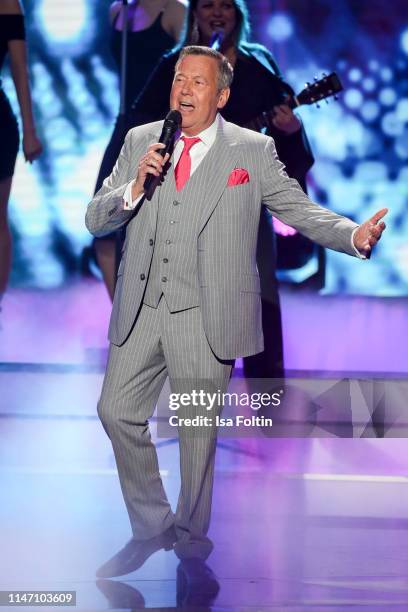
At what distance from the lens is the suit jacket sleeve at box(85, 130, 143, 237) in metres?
2.68

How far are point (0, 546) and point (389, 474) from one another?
1880 mm

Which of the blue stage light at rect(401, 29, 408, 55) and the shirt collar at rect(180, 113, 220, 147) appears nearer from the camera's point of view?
the shirt collar at rect(180, 113, 220, 147)

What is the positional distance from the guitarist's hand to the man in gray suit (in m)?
1.84

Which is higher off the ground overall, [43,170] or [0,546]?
[43,170]

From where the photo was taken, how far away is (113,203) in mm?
2670

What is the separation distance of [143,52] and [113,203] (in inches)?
96.3

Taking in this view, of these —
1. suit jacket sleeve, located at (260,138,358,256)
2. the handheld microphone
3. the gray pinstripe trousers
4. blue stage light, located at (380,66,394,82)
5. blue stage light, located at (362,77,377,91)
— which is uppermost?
blue stage light, located at (380,66,394,82)

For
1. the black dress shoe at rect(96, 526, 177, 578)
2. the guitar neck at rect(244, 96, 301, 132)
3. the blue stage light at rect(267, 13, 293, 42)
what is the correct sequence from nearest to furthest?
the black dress shoe at rect(96, 526, 177, 578)
the guitar neck at rect(244, 96, 301, 132)
the blue stage light at rect(267, 13, 293, 42)

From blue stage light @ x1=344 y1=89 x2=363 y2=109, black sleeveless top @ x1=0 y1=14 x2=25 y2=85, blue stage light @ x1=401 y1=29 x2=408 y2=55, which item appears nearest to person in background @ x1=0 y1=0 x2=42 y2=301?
black sleeveless top @ x1=0 y1=14 x2=25 y2=85

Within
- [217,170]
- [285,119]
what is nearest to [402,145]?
[285,119]

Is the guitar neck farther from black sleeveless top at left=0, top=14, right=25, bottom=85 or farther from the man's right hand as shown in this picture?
the man's right hand

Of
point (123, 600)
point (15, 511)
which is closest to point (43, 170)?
point (15, 511)

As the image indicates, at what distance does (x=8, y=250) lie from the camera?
Answer: 16.6ft

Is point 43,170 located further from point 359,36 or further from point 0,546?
point 0,546
